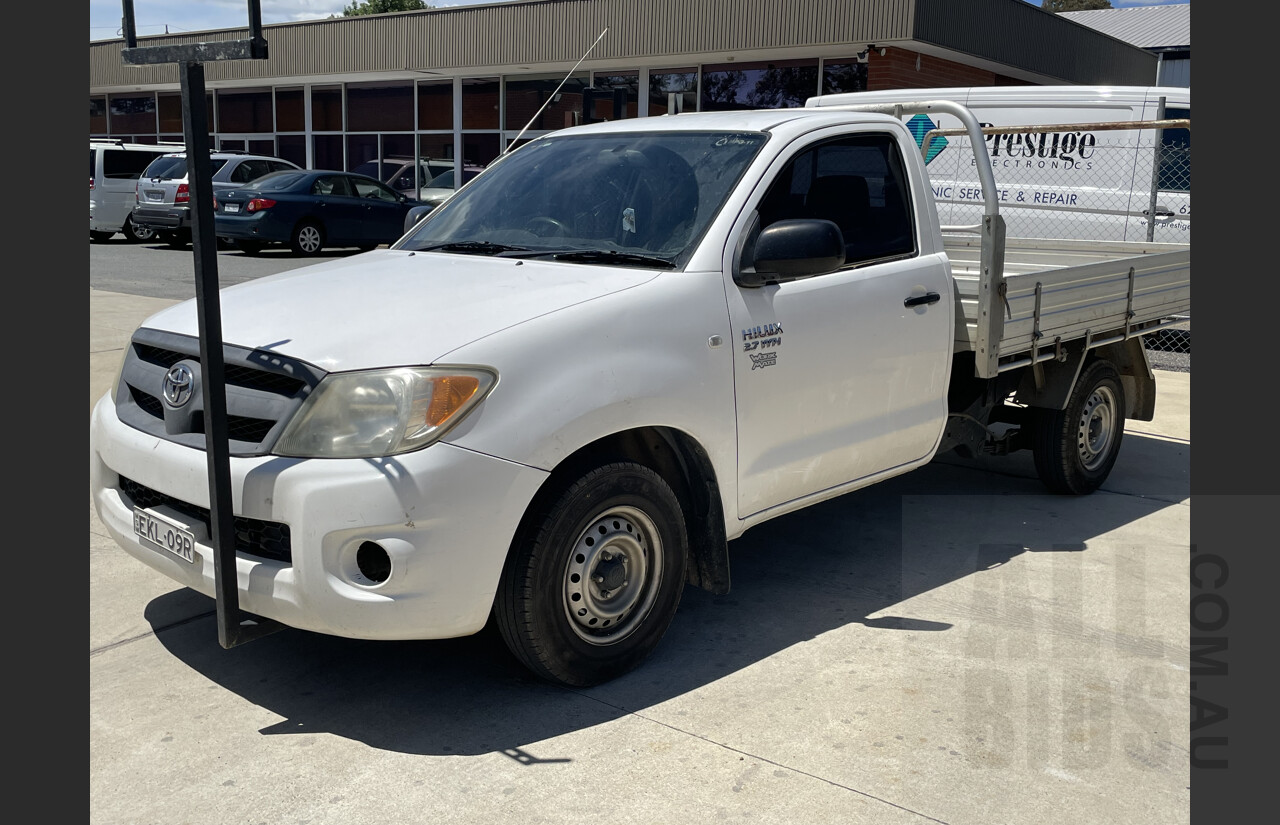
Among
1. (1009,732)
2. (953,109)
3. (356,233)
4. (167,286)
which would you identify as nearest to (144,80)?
(356,233)

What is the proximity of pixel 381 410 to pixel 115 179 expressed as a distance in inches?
839

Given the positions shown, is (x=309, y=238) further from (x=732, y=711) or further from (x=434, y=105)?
(x=732, y=711)

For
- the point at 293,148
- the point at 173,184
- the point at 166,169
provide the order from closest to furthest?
1. the point at 173,184
2. the point at 166,169
3. the point at 293,148

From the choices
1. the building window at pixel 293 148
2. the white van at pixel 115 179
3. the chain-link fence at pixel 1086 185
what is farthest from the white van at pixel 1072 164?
the building window at pixel 293 148

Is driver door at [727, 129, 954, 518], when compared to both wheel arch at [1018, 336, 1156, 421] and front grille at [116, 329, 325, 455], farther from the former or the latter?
front grille at [116, 329, 325, 455]

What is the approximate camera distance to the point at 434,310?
3809 millimetres

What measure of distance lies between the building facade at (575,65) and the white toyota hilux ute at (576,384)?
26.4 ft

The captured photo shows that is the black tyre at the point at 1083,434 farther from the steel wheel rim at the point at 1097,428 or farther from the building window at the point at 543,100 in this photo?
the building window at the point at 543,100

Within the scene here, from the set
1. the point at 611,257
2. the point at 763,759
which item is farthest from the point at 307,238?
the point at 763,759

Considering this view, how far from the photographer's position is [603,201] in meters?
4.67

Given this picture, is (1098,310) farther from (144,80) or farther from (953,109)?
(144,80)

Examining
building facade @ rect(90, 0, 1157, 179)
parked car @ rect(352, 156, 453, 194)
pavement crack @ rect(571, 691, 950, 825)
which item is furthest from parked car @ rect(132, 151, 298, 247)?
pavement crack @ rect(571, 691, 950, 825)

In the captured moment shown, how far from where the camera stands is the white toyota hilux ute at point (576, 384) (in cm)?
348

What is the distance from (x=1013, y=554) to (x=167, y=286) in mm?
12918
